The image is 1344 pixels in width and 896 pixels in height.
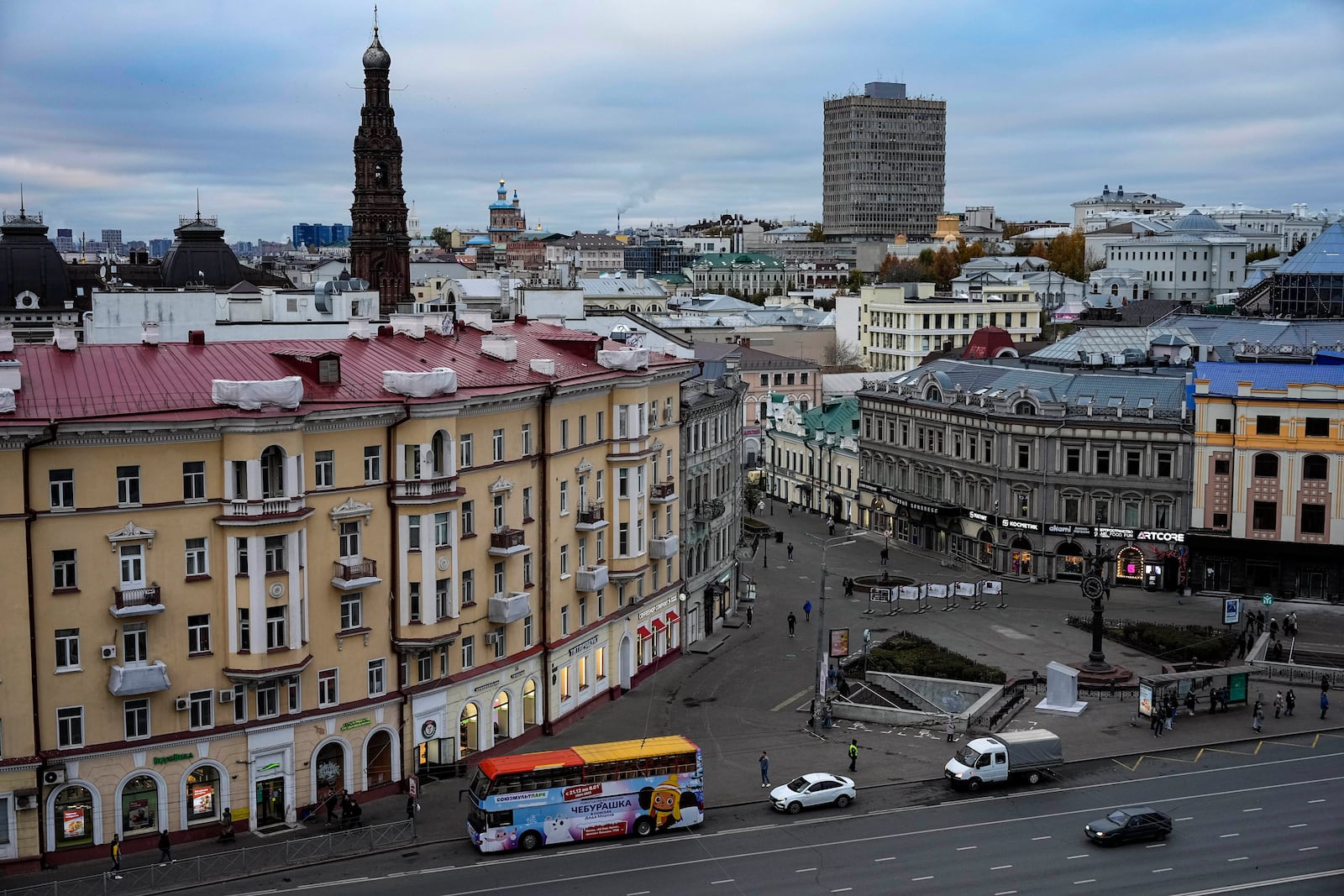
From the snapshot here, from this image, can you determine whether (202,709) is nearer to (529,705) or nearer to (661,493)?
(529,705)

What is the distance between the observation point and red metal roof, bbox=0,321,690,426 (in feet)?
141

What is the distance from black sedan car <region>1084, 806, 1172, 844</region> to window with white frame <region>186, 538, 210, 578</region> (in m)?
27.4

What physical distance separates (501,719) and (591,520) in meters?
9.00

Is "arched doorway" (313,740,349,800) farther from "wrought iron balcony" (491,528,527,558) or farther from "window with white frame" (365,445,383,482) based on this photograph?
"wrought iron balcony" (491,528,527,558)

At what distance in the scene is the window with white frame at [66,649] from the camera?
4225cm

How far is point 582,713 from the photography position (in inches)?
2288

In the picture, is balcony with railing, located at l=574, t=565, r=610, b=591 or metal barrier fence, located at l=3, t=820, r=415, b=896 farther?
balcony with railing, located at l=574, t=565, r=610, b=591

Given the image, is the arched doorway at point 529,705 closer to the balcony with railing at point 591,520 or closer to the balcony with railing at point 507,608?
the balcony with railing at point 507,608

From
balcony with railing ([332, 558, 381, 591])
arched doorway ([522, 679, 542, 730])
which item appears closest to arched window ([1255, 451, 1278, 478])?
arched doorway ([522, 679, 542, 730])

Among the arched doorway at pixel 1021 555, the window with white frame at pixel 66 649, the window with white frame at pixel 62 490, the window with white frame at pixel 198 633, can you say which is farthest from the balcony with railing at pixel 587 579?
the arched doorway at pixel 1021 555

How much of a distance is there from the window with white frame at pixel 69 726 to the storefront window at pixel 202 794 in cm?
338

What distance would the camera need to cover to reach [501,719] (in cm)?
5338

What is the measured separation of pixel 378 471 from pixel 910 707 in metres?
25.5

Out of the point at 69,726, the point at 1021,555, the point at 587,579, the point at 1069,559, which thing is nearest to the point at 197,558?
the point at 69,726
